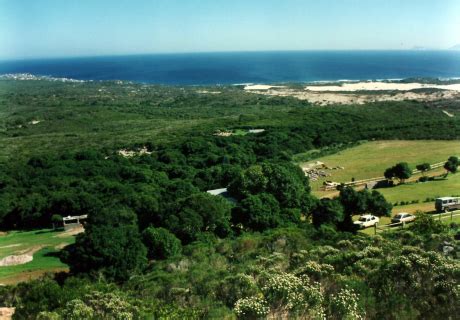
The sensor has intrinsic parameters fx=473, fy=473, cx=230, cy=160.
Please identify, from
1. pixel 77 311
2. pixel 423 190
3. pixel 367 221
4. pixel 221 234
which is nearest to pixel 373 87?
pixel 423 190

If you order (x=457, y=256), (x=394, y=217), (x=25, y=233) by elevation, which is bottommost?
(x=25, y=233)

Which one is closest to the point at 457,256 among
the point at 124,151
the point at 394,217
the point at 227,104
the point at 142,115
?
the point at 394,217

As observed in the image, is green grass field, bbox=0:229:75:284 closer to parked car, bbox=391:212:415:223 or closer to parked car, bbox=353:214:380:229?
parked car, bbox=353:214:380:229

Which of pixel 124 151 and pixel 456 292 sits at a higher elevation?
pixel 456 292

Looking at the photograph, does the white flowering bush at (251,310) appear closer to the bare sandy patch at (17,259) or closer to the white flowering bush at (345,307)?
the white flowering bush at (345,307)

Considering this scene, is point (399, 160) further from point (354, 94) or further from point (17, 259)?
point (354, 94)

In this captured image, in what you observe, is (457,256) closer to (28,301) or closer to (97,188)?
(28,301)
